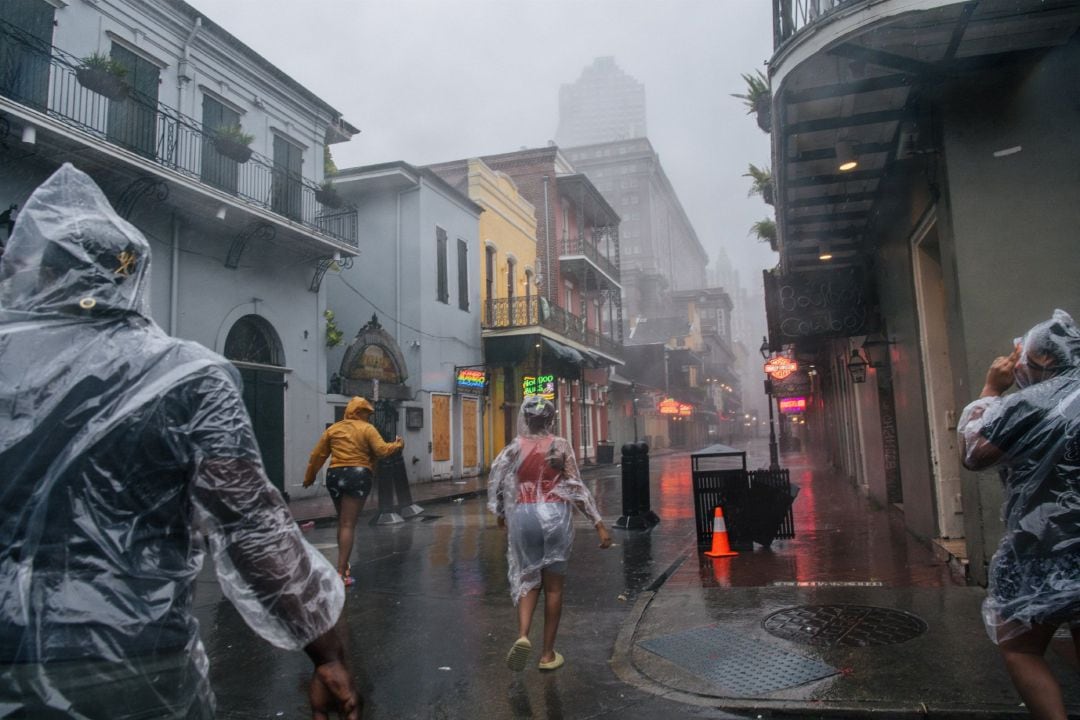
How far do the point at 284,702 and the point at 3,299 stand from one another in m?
3.09

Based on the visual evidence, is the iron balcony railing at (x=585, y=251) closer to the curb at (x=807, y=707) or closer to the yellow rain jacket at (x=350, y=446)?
the yellow rain jacket at (x=350, y=446)

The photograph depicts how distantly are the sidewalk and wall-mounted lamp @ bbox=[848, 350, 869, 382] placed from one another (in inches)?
166

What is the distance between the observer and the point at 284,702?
13.0 ft

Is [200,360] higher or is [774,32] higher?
[774,32]

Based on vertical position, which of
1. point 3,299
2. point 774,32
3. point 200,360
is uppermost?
point 774,32

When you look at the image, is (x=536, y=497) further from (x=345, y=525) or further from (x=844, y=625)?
(x=345, y=525)

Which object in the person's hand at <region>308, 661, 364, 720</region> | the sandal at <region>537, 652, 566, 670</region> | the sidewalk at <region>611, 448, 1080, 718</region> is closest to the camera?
the person's hand at <region>308, 661, 364, 720</region>

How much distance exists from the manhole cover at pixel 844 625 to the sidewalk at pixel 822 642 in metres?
0.01

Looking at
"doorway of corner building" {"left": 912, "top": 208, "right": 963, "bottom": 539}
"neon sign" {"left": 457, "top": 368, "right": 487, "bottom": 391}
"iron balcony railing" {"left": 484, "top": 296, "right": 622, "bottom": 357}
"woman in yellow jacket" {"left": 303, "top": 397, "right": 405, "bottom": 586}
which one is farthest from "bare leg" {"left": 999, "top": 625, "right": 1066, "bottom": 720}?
"iron balcony railing" {"left": 484, "top": 296, "right": 622, "bottom": 357}

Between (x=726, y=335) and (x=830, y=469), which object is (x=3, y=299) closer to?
(x=830, y=469)

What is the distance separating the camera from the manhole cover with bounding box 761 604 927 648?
181 inches

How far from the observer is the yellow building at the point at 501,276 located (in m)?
24.5

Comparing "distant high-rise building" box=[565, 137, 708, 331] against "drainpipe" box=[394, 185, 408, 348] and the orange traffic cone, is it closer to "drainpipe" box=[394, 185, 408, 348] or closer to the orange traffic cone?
"drainpipe" box=[394, 185, 408, 348]

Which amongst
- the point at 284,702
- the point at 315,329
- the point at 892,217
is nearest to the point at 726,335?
the point at 315,329
